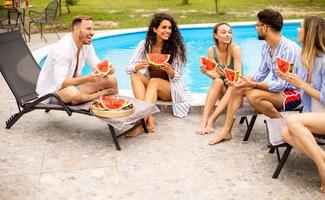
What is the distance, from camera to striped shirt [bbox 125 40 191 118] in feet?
19.6

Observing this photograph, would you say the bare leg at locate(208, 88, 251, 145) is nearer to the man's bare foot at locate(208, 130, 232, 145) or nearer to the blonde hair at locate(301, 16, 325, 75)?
the man's bare foot at locate(208, 130, 232, 145)

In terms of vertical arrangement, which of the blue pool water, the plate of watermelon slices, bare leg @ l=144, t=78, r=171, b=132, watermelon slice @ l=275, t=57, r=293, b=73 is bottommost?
the blue pool water

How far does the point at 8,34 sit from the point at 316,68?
4175mm

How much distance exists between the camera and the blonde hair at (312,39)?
13.4 ft

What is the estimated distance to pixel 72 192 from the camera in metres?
4.03

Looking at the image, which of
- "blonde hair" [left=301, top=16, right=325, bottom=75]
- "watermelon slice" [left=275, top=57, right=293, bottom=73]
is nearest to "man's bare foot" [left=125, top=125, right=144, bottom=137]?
"watermelon slice" [left=275, top=57, right=293, bottom=73]

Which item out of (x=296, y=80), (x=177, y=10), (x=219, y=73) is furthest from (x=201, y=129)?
(x=177, y=10)

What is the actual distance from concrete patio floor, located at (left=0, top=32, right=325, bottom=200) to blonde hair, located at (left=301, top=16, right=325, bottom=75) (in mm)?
1078

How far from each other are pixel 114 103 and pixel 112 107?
0.25ft

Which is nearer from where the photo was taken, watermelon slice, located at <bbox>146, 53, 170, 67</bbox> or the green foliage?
watermelon slice, located at <bbox>146, 53, 170, 67</bbox>

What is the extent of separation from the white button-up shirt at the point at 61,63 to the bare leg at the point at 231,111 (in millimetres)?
1901

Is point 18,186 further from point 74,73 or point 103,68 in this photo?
point 74,73

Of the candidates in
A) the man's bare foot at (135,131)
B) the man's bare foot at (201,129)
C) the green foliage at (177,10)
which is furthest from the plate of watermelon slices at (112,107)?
the green foliage at (177,10)

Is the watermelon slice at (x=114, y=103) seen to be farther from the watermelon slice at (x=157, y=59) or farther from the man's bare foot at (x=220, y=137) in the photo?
the man's bare foot at (x=220, y=137)
